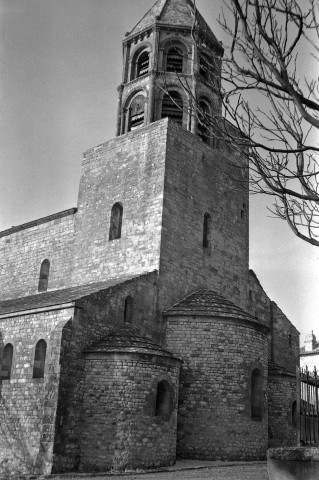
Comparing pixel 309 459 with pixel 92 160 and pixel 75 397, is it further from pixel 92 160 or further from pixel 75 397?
pixel 92 160

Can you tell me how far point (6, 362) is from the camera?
17.5 meters

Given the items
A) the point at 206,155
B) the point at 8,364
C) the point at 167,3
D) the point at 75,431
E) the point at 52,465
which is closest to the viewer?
the point at 52,465

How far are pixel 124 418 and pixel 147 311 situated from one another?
404cm

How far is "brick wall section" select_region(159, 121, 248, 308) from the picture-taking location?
19656 millimetres

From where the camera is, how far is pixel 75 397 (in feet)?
49.9

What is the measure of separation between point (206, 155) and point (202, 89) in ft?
9.21

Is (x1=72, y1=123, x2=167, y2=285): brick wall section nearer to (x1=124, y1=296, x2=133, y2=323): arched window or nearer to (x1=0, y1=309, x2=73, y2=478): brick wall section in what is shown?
(x1=124, y1=296, x2=133, y2=323): arched window

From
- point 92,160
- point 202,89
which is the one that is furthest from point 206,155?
point 92,160

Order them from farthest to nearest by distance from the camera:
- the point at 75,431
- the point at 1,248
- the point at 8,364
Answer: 1. the point at 1,248
2. the point at 8,364
3. the point at 75,431

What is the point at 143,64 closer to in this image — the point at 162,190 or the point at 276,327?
the point at 162,190

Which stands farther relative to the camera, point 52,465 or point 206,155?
point 206,155

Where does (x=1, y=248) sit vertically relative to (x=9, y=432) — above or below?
above

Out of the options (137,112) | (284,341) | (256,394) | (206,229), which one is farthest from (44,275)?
(284,341)

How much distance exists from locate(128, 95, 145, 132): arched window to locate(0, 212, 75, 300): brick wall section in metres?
4.45
